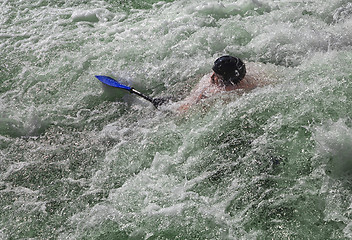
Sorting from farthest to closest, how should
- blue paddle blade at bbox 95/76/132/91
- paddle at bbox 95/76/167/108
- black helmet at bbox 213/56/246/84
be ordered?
blue paddle blade at bbox 95/76/132/91
paddle at bbox 95/76/167/108
black helmet at bbox 213/56/246/84

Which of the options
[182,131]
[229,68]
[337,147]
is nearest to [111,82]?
[182,131]

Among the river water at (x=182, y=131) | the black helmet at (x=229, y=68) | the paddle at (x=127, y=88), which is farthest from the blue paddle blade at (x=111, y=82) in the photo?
the black helmet at (x=229, y=68)

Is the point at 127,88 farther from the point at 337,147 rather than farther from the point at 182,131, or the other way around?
the point at 337,147

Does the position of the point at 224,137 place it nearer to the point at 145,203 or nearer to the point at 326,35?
the point at 145,203

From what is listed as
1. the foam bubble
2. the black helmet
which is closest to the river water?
the foam bubble

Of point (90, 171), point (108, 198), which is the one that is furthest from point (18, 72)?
point (108, 198)

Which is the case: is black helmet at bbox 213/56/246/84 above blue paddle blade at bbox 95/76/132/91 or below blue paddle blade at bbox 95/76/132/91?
above

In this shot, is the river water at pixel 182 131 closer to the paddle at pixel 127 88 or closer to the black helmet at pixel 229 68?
the paddle at pixel 127 88

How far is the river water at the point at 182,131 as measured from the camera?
117 inches

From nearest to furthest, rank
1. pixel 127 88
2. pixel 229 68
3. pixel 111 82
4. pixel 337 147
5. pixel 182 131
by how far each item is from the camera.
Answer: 1. pixel 337 147
2. pixel 229 68
3. pixel 182 131
4. pixel 127 88
5. pixel 111 82

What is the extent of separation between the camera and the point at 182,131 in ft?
12.2

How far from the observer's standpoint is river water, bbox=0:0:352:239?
9.71ft

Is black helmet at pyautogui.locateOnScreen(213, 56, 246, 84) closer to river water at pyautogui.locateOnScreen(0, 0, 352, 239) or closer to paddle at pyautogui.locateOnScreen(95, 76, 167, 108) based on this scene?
river water at pyautogui.locateOnScreen(0, 0, 352, 239)

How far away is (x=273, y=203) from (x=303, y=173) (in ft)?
1.26
